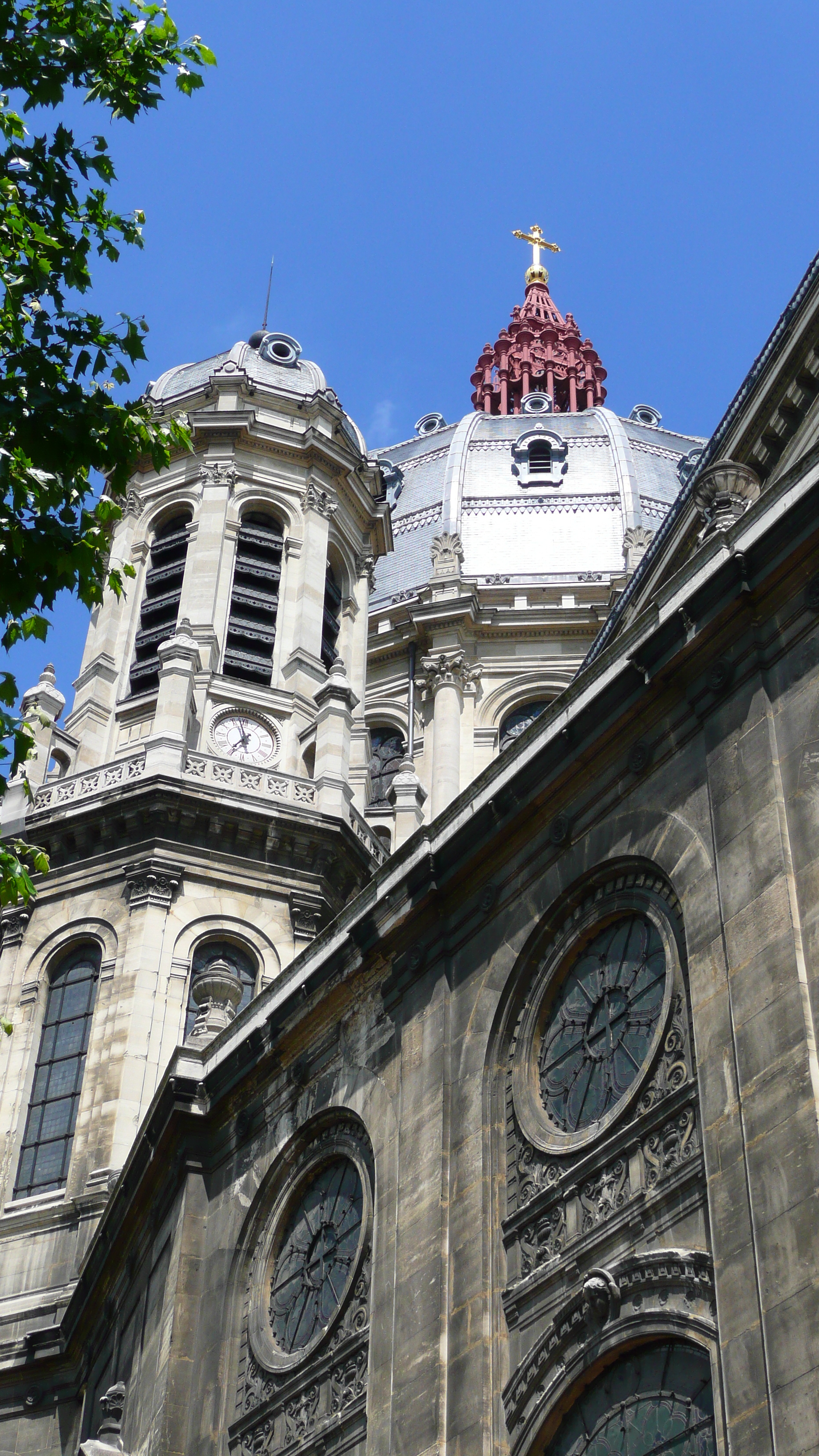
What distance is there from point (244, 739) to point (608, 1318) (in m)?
24.1

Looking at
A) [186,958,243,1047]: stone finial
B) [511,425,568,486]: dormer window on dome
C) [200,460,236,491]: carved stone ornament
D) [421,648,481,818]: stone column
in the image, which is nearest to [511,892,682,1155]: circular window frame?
[186,958,243,1047]: stone finial

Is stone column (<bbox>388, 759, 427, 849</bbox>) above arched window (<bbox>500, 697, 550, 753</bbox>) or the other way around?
the other way around

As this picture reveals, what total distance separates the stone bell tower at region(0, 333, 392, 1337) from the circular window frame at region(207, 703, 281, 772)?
0.06 meters

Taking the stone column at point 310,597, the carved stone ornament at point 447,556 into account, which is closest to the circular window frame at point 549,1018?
the stone column at point 310,597

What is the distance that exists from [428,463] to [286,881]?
122ft

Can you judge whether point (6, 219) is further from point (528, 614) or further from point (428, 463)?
point (428, 463)

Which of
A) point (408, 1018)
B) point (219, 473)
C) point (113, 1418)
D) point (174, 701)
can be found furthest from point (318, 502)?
point (408, 1018)

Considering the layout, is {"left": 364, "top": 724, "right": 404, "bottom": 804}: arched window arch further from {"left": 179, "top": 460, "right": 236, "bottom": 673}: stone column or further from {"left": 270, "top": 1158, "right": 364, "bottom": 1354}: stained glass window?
{"left": 270, "top": 1158, "right": 364, "bottom": 1354}: stained glass window

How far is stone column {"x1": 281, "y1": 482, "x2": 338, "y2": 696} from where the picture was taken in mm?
44594

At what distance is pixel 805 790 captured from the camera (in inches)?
776

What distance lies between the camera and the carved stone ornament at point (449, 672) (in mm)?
61844

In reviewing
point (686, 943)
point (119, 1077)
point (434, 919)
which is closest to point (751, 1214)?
point (686, 943)

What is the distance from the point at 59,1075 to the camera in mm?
37562

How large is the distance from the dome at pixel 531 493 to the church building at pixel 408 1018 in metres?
20.3
